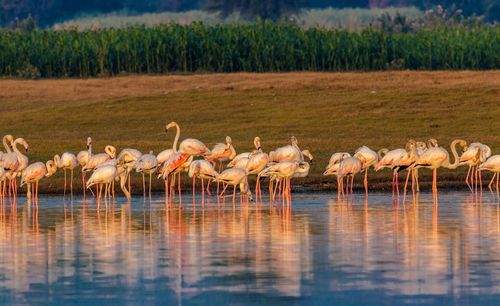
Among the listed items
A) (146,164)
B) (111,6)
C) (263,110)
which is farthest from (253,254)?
(111,6)

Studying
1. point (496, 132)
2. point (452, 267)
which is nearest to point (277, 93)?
point (496, 132)

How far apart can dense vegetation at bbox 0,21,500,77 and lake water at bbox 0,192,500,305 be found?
3492 cm

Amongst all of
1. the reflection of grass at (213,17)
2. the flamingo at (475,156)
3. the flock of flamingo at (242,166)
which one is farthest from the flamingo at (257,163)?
the reflection of grass at (213,17)

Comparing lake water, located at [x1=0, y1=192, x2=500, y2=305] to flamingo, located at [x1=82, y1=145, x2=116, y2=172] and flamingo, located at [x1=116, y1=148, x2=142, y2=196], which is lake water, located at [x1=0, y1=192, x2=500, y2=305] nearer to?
flamingo, located at [x1=116, y1=148, x2=142, y2=196]

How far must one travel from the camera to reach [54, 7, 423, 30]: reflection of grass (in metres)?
110

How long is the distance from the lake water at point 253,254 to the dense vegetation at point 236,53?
3492 centimetres

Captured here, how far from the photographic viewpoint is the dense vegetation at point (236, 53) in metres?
60.8

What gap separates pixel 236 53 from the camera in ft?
202

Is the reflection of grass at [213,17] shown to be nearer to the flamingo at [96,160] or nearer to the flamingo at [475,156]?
the flamingo at [475,156]

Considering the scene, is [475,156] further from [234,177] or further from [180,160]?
[180,160]

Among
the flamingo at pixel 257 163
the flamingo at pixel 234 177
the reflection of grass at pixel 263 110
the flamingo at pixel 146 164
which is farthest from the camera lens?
the reflection of grass at pixel 263 110

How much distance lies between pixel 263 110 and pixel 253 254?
28620mm

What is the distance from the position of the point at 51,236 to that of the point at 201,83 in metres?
34.5

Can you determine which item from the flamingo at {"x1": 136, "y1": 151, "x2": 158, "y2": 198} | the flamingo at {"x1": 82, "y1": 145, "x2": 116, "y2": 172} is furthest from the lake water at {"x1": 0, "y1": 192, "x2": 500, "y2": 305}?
the flamingo at {"x1": 82, "y1": 145, "x2": 116, "y2": 172}
